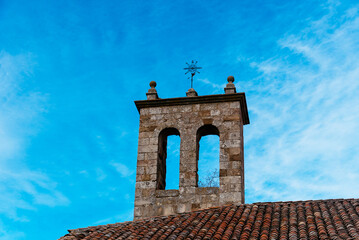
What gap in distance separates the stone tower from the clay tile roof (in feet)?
3.97

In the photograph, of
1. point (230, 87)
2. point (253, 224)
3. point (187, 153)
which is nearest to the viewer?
point (253, 224)

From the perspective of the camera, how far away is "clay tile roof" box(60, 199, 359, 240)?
10.5 metres

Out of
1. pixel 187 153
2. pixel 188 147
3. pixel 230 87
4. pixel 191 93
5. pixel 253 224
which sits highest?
pixel 230 87

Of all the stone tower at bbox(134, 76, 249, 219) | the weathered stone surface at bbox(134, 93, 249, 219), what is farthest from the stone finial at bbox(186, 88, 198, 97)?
the weathered stone surface at bbox(134, 93, 249, 219)

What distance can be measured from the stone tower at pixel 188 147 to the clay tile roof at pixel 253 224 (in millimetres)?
1209

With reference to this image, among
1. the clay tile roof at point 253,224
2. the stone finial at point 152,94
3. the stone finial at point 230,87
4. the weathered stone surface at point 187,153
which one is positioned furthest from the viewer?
the stone finial at point 152,94

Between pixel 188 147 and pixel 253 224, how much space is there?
3801 millimetres

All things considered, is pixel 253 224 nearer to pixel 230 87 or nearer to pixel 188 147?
pixel 188 147

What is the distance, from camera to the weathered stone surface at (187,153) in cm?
1397

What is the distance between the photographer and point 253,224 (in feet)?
37.2

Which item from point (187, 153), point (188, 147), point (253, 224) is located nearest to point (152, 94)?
point (188, 147)

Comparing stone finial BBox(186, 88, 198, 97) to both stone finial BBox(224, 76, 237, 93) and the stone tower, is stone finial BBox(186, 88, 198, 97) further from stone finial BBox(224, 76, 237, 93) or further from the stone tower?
stone finial BBox(224, 76, 237, 93)

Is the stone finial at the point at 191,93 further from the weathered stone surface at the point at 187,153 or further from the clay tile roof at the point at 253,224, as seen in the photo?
the clay tile roof at the point at 253,224

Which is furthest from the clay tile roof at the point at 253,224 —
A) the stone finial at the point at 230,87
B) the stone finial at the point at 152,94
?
the stone finial at the point at 152,94
